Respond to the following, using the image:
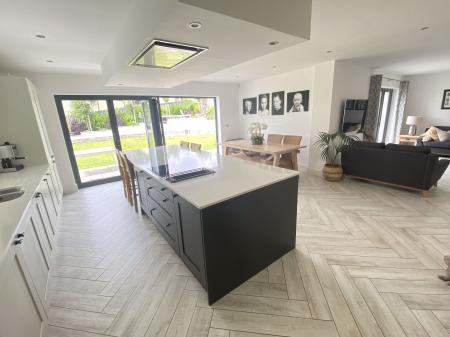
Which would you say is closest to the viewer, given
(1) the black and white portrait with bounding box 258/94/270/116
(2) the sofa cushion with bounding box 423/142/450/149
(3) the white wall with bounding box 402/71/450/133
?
(2) the sofa cushion with bounding box 423/142/450/149

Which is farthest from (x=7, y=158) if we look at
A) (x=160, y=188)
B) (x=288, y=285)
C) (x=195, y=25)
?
(x=288, y=285)

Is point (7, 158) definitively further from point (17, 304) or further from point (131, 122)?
point (131, 122)

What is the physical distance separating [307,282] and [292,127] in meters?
4.28

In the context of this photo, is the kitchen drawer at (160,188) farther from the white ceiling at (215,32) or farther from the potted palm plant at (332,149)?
the potted palm plant at (332,149)

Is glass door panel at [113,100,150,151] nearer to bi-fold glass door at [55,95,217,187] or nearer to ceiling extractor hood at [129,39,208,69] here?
bi-fold glass door at [55,95,217,187]

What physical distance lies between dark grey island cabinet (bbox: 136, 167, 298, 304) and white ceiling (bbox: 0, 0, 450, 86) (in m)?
1.20

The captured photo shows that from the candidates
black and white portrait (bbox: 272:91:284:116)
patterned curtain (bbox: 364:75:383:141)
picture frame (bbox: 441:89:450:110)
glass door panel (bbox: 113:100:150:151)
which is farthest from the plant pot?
picture frame (bbox: 441:89:450:110)

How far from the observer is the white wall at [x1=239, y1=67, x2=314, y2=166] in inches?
191

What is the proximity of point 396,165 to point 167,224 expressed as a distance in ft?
12.7

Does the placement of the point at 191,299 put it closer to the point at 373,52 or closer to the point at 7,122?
the point at 7,122

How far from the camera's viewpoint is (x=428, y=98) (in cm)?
652

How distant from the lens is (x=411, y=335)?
138cm

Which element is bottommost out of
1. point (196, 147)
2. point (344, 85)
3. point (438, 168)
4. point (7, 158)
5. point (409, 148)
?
point (438, 168)

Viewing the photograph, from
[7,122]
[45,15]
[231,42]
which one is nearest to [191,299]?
[231,42]
